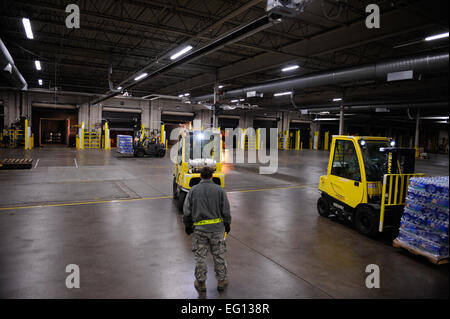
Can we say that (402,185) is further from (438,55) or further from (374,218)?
(438,55)

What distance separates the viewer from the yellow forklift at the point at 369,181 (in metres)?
5.91

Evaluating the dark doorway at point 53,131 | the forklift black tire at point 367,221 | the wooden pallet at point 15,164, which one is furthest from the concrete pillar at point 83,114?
the forklift black tire at point 367,221

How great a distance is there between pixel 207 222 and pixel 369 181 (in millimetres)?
4313

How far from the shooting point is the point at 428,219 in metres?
4.79

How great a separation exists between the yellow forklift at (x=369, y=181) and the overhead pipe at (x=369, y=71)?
4.67 m

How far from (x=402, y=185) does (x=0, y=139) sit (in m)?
31.6

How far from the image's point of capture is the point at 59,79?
24688mm

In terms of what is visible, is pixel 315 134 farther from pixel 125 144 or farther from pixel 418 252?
pixel 418 252

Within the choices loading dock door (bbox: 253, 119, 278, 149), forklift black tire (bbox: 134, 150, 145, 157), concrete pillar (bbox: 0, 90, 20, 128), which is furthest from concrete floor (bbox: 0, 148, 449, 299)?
loading dock door (bbox: 253, 119, 278, 149)

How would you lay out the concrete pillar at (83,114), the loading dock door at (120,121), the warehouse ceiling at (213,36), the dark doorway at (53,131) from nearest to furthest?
the warehouse ceiling at (213,36) < the concrete pillar at (83,114) < the loading dock door at (120,121) < the dark doorway at (53,131)

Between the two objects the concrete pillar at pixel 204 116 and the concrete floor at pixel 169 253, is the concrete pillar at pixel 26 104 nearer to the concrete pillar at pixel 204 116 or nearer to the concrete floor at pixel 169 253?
the concrete pillar at pixel 204 116

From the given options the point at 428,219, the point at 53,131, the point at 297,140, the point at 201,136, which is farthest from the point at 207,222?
the point at 297,140
